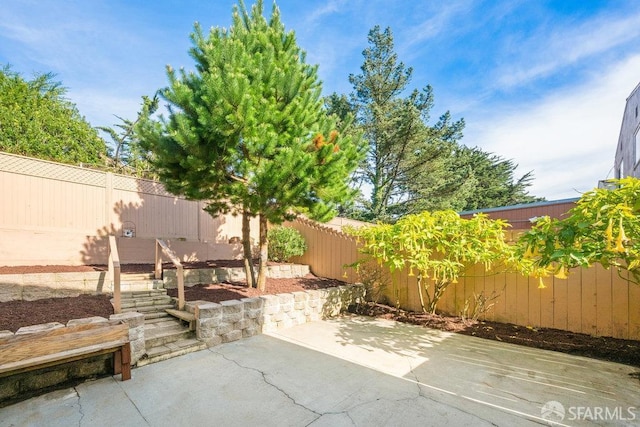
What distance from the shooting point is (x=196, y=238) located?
698cm

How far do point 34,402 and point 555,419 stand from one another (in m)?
4.15

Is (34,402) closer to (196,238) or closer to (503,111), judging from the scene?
(196,238)

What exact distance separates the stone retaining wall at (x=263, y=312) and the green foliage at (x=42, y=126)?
38.5ft

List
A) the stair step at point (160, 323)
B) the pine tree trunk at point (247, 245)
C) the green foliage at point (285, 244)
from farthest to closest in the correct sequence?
1. the green foliage at point (285, 244)
2. the pine tree trunk at point (247, 245)
3. the stair step at point (160, 323)

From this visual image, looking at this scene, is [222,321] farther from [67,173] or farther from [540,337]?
[67,173]

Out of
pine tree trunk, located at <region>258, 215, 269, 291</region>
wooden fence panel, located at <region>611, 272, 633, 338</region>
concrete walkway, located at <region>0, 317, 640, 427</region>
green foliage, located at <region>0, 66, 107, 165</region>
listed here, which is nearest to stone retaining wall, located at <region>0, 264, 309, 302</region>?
pine tree trunk, located at <region>258, 215, 269, 291</region>

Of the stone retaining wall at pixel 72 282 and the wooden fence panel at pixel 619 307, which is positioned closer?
the wooden fence panel at pixel 619 307

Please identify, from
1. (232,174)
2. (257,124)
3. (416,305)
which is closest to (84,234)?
(232,174)

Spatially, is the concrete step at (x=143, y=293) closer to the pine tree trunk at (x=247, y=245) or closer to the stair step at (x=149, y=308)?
the stair step at (x=149, y=308)

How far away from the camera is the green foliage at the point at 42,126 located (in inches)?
422

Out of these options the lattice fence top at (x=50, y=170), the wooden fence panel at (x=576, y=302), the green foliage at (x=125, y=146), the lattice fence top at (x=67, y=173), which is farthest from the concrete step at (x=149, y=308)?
the green foliage at (x=125, y=146)

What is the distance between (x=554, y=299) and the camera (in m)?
4.09

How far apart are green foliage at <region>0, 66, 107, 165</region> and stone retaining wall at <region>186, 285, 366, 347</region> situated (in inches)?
462

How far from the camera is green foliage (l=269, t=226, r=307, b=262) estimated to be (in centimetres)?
698
